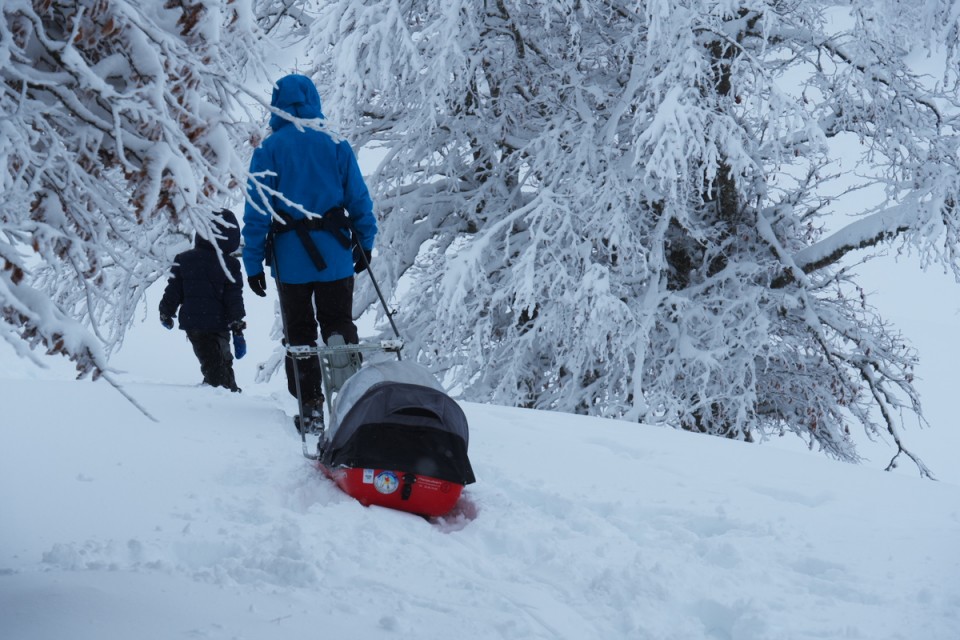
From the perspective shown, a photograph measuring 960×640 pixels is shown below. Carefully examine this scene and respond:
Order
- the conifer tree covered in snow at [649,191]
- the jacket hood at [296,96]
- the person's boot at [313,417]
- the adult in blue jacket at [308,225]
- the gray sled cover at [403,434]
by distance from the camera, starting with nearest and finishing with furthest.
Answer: the gray sled cover at [403,434]
the jacket hood at [296,96]
the adult in blue jacket at [308,225]
the person's boot at [313,417]
the conifer tree covered in snow at [649,191]

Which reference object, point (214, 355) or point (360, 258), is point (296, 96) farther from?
point (214, 355)

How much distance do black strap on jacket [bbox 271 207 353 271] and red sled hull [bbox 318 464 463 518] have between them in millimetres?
1422

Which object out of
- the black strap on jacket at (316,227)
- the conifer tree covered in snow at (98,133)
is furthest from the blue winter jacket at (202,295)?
the conifer tree covered in snow at (98,133)

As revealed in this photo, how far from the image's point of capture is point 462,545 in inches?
143

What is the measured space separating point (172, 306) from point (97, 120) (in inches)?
172

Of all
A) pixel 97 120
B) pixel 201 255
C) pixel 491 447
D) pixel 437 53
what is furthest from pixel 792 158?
pixel 97 120

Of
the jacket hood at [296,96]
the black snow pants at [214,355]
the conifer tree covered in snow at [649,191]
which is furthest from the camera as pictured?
the conifer tree covered in snow at [649,191]

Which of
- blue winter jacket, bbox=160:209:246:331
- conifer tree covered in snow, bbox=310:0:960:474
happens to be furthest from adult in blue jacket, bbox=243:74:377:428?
conifer tree covered in snow, bbox=310:0:960:474

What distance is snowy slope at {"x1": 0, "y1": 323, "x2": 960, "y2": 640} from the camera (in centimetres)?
283

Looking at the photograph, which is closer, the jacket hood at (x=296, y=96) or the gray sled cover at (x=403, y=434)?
the gray sled cover at (x=403, y=434)

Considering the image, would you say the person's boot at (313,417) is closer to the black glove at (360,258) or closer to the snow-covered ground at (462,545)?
the snow-covered ground at (462,545)

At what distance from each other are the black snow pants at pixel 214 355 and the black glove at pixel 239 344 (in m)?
0.08

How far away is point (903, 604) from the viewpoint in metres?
3.18

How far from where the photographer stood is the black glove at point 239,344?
6.96 m
